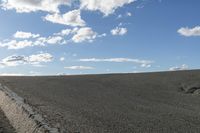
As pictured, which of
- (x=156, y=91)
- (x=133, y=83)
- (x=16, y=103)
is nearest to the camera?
(x=16, y=103)

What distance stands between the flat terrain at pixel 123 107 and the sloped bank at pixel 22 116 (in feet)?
0.85

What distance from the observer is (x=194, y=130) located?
9242 mm

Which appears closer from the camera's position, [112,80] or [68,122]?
[68,122]

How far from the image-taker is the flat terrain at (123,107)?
9359 millimetres

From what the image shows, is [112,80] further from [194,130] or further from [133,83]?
[194,130]

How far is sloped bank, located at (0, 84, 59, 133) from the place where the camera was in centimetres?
897

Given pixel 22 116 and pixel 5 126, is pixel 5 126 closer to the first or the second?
pixel 5 126

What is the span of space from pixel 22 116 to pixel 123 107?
287cm

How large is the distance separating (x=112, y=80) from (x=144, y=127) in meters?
12.2

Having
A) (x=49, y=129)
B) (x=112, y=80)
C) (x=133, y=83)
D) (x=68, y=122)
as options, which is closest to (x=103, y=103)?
(x=68, y=122)

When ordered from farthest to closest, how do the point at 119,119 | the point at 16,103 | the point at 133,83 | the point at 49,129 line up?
1. the point at 133,83
2. the point at 16,103
3. the point at 119,119
4. the point at 49,129

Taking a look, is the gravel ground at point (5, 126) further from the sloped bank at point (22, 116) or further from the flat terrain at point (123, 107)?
the flat terrain at point (123, 107)

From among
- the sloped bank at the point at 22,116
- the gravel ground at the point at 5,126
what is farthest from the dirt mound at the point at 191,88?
the gravel ground at the point at 5,126

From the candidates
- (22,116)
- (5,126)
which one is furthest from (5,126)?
(22,116)
